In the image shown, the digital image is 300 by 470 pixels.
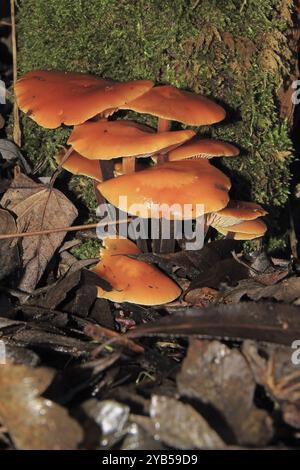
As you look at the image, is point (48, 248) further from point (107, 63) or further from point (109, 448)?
point (109, 448)

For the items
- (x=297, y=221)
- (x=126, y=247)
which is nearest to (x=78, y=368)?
(x=126, y=247)

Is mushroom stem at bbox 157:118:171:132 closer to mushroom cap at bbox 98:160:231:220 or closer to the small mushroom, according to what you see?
the small mushroom

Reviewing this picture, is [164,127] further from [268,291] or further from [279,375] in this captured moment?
[279,375]

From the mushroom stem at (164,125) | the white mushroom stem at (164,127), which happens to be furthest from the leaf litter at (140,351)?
the mushroom stem at (164,125)

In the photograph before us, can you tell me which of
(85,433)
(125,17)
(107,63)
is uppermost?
(125,17)

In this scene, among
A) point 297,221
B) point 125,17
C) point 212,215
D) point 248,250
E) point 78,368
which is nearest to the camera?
point 78,368

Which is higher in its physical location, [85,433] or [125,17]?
[125,17]

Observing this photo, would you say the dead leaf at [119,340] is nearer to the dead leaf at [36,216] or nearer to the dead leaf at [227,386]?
the dead leaf at [227,386]
